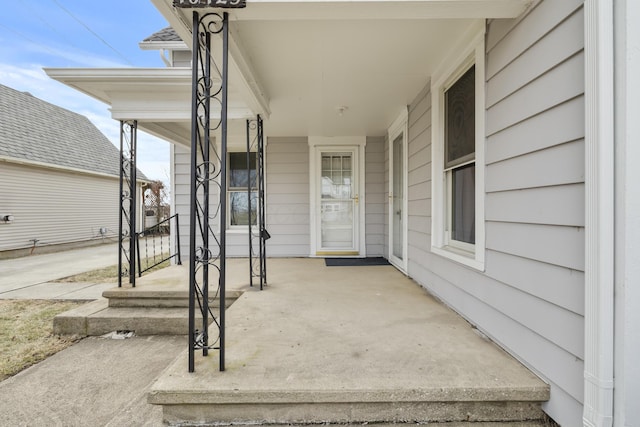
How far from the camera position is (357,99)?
3.49 metres

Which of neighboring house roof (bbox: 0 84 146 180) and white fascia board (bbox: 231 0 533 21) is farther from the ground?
neighboring house roof (bbox: 0 84 146 180)

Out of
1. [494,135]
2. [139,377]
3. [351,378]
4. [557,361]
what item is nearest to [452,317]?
[557,361]

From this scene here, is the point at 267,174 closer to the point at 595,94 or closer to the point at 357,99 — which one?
the point at 357,99

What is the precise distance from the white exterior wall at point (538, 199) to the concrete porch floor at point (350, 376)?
185 millimetres

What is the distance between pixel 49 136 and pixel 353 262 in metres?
10.9

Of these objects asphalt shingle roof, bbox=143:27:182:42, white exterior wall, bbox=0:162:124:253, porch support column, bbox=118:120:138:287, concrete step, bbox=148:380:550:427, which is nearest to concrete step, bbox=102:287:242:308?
porch support column, bbox=118:120:138:287

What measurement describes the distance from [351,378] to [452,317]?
118 centimetres

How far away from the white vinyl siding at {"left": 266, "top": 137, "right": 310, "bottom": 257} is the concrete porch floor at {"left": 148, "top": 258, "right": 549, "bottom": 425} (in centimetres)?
285

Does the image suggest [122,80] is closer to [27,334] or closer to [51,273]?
[27,334]

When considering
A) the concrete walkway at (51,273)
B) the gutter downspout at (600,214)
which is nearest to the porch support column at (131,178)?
the concrete walkway at (51,273)

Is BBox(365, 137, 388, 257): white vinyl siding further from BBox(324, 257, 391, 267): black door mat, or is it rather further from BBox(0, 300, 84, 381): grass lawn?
BBox(0, 300, 84, 381): grass lawn

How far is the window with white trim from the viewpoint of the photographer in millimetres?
2047

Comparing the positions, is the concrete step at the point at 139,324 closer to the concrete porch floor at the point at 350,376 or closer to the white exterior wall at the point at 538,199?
the concrete porch floor at the point at 350,376

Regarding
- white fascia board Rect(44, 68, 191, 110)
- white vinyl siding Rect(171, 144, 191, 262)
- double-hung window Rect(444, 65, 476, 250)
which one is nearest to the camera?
double-hung window Rect(444, 65, 476, 250)
